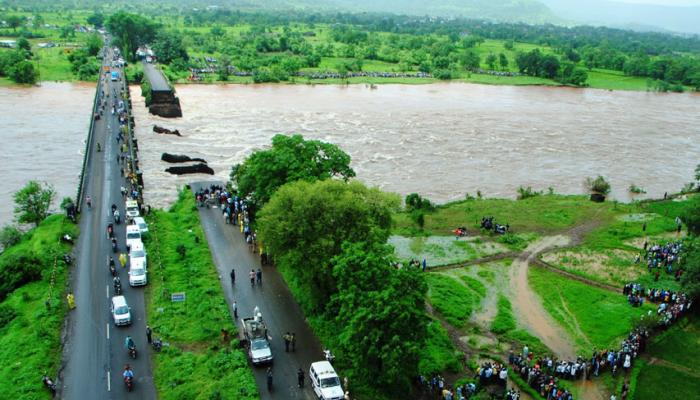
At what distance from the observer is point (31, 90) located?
9056cm

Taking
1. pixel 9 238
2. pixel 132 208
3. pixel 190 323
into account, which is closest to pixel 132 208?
pixel 132 208

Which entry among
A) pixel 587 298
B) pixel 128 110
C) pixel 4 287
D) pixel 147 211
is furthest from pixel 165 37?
pixel 587 298

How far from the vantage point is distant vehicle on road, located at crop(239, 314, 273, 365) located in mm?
25062

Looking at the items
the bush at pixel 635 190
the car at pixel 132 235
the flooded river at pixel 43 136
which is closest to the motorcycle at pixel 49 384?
the car at pixel 132 235

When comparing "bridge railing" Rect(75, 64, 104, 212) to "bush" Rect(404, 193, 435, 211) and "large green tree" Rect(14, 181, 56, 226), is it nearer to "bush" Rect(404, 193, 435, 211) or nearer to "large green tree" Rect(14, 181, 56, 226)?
"large green tree" Rect(14, 181, 56, 226)

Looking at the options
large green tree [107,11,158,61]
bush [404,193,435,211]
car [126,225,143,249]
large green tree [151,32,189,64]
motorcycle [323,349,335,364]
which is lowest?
motorcycle [323,349,335,364]

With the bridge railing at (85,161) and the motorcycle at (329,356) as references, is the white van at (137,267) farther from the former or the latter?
the motorcycle at (329,356)

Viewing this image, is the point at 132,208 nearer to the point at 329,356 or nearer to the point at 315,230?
the point at 315,230

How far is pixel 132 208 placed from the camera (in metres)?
40.2

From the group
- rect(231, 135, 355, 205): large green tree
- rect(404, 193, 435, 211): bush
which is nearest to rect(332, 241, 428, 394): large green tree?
rect(231, 135, 355, 205): large green tree

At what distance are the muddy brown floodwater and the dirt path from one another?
47.7 ft

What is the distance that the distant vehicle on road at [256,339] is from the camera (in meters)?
25.1

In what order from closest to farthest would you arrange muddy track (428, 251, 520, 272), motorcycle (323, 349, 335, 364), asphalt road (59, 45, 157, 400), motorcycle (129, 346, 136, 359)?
asphalt road (59, 45, 157, 400) < motorcycle (129, 346, 136, 359) < motorcycle (323, 349, 335, 364) < muddy track (428, 251, 520, 272)

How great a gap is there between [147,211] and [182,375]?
66.0 feet
